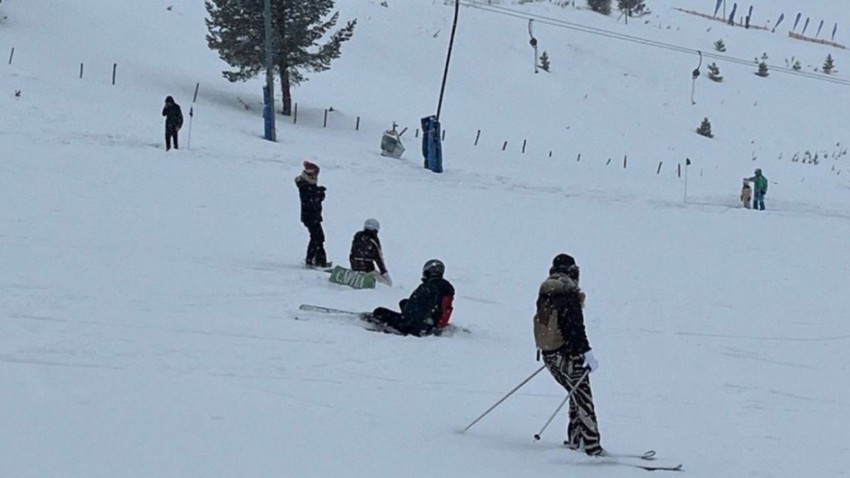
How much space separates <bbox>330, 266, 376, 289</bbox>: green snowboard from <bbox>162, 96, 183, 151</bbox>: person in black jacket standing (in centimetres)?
1076

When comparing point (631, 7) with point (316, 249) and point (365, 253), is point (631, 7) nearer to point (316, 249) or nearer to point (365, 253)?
point (316, 249)

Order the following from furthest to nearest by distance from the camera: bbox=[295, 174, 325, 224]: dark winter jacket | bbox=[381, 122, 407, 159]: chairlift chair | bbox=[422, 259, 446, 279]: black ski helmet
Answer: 1. bbox=[381, 122, 407, 159]: chairlift chair
2. bbox=[295, 174, 325, 224]: dark winter jacket
3. bbox=[422, 259, 446, 279]: black ski helmet

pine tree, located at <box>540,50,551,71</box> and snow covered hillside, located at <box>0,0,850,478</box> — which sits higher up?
pine tree, located at <box>540,50,551,71</box>

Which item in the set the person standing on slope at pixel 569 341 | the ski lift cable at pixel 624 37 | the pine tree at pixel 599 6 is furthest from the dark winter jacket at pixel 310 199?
the pine tree at pixel 599 6

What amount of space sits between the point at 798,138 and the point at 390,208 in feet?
102

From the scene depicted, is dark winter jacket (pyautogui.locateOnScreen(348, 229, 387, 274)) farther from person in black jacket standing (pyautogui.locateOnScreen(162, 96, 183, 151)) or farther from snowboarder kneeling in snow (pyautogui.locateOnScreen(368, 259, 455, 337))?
person in black jacket standing (pyautogui.locateOnScreen(162, 96, 183, 151))

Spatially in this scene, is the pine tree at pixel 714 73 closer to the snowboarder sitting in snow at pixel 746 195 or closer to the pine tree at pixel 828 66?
the pine tree at pixel 828 66

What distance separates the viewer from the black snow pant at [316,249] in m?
15.1

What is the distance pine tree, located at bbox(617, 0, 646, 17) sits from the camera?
2547 inches

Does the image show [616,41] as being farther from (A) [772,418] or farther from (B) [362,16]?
(A) [772,418]

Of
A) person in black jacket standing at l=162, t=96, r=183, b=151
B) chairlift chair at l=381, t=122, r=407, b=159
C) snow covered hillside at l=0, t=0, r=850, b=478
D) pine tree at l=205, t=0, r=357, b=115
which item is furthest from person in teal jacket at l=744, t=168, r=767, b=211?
person in black jacket standing at l=162, t=96, r=183, b=151

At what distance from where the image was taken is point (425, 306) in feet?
38.1

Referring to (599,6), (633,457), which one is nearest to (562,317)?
(633,457)

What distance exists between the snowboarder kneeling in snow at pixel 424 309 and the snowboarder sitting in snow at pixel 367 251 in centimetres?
258
